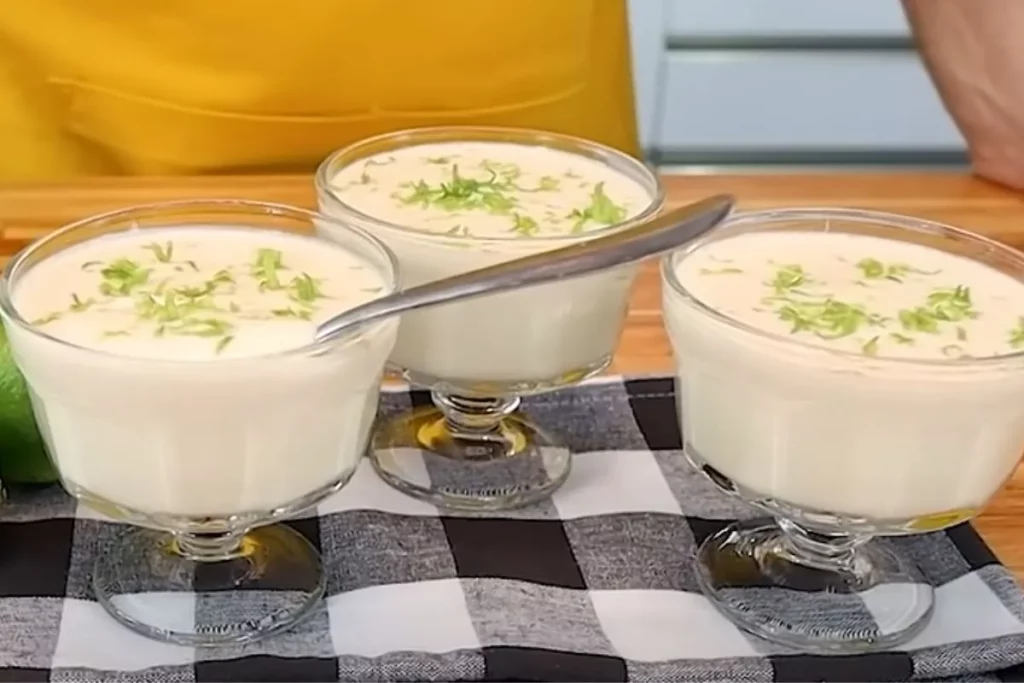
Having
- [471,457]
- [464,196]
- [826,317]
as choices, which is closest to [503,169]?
[464,196]

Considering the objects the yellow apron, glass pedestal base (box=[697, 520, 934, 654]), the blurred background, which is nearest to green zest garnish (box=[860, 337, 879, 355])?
glass pedestal base (box=[697, 520, 934, 654])

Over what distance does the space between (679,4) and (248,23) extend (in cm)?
96

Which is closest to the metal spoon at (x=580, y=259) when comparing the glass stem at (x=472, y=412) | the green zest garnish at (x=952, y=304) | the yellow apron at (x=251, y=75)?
the green zest garnish at (x=952, y=304)

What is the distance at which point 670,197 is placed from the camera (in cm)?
110

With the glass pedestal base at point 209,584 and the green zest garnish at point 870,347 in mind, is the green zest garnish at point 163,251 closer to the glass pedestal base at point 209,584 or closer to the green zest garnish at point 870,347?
the glass pedestal base at point 209,584

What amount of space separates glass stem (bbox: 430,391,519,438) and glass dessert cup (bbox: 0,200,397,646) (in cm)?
17

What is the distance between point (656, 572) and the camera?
2.41 ft

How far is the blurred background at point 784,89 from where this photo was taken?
1967 millimetres

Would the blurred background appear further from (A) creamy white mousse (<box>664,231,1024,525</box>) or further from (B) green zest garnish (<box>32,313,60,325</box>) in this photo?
(B) green zest garnish (<box>32,313,60,325</box>)

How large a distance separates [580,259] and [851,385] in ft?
0.43

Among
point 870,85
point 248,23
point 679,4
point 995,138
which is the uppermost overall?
point 248,23

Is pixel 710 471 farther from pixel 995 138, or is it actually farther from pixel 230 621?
pixel 995 138

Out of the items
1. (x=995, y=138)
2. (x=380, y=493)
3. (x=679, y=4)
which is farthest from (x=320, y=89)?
(x=679, y=4)

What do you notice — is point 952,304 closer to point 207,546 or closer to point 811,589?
point 811,589
